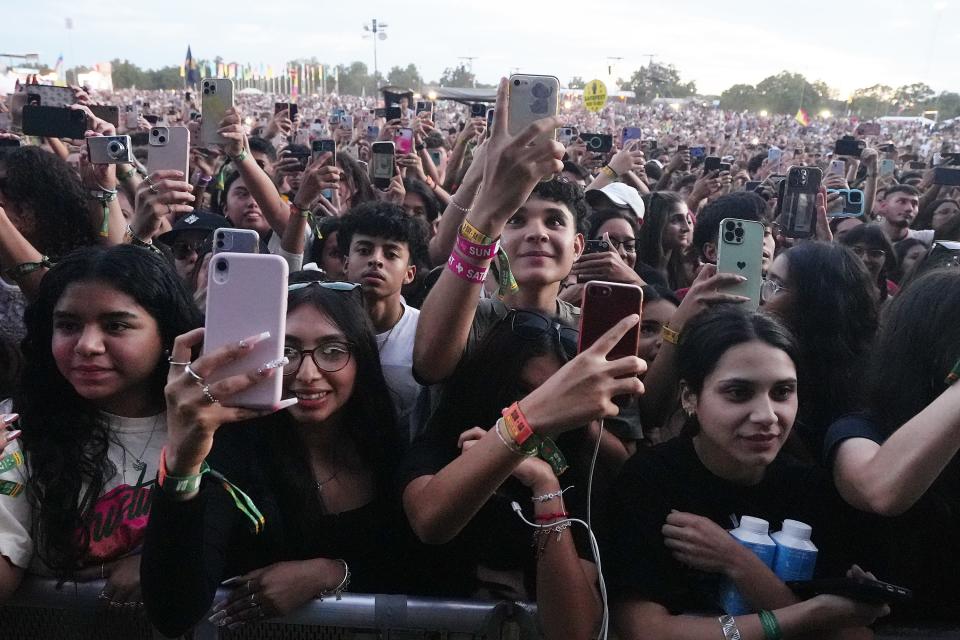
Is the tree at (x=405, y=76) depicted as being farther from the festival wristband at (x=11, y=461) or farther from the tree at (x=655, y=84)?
the festival wristband at (x=11, y=461)

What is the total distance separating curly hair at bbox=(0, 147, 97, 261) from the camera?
3.17 metres

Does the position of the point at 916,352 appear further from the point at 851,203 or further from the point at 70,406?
the point at 851,203

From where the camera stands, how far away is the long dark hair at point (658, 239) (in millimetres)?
4992

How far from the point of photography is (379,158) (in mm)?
5438

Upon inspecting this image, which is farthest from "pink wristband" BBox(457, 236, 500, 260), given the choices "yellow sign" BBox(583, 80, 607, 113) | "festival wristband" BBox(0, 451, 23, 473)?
"yellow sign" BBox(583, 80, 607, 113)

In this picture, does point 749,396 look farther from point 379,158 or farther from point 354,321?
A: point 379,158

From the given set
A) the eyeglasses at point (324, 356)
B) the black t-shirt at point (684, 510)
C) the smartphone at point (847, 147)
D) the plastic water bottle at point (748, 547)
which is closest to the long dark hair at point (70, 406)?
the eyeglasses at point (324, 356)

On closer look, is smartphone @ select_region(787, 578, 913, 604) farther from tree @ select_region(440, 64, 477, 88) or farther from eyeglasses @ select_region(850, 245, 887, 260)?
tree @ select_region(440, 64, 477, 88)

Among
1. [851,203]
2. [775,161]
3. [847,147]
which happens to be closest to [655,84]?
[775,161]

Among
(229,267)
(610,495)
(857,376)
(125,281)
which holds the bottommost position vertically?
(610,495)

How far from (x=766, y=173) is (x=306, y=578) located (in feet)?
33.7

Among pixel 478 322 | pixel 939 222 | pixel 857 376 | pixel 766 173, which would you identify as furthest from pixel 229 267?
pixel 766 173

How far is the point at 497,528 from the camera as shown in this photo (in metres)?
2.01

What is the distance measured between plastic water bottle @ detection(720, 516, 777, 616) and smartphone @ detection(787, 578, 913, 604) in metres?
0.10
